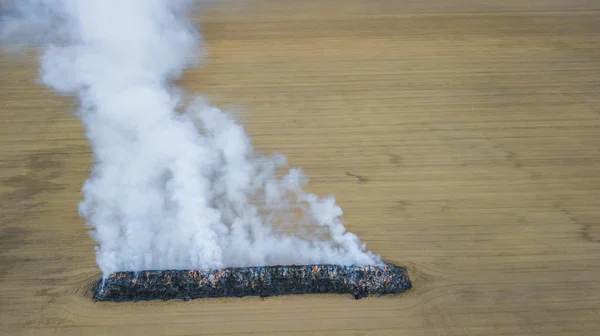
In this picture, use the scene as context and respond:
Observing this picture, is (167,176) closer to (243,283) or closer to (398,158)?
(243,283)

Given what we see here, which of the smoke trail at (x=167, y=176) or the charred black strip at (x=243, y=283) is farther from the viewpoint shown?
the smoke trail at (x=167, y=176)

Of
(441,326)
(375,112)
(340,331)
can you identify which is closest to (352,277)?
(340,331)

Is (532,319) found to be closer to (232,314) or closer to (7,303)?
(232,314)

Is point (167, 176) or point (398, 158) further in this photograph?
point (398, 158)

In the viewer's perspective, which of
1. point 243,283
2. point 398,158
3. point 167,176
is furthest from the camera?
point 398,158

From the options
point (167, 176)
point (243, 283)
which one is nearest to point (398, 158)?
point (243, 283)
